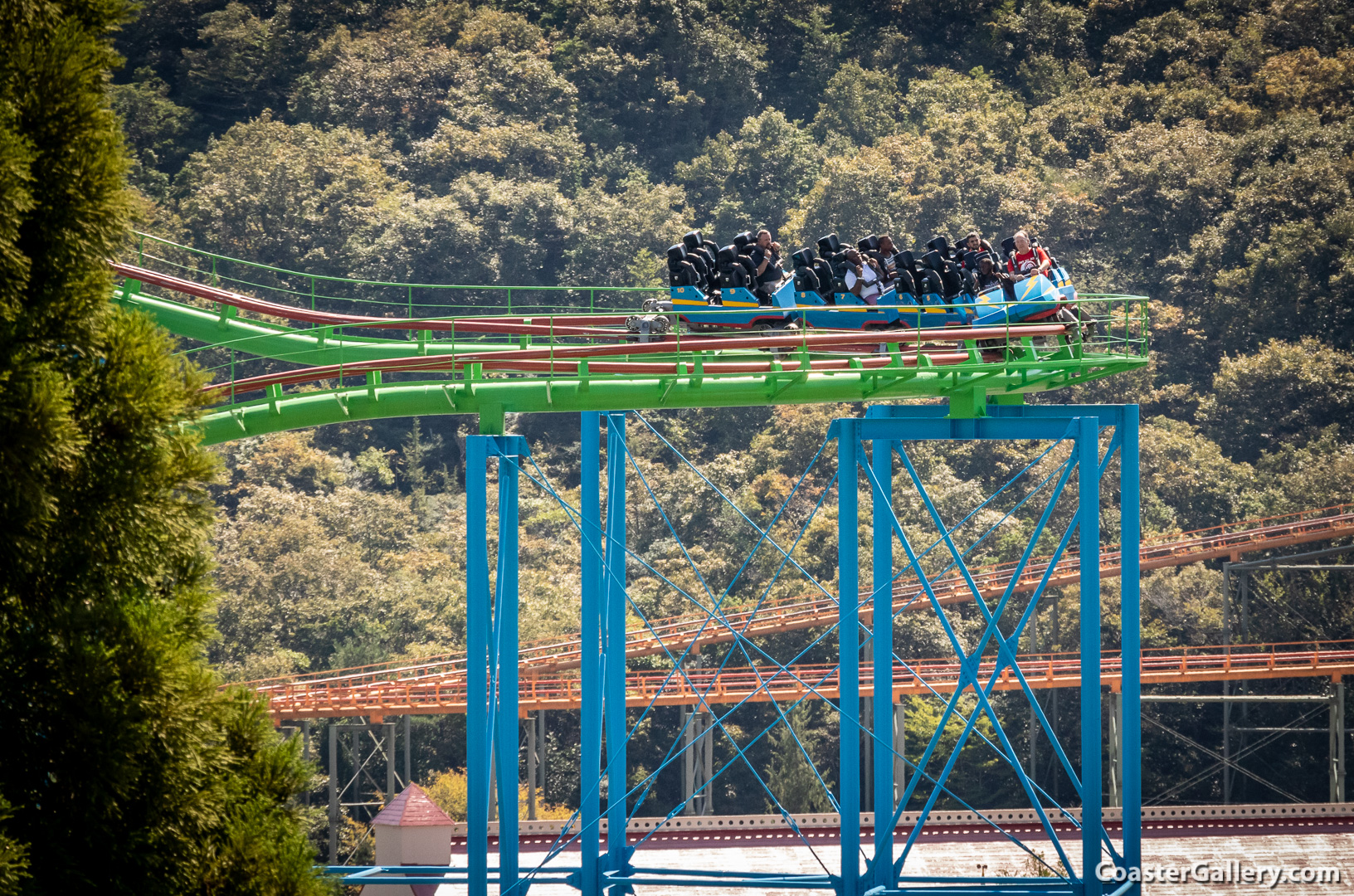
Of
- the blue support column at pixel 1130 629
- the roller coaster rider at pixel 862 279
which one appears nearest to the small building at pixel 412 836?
the roller coaster rider at pixel 862 279

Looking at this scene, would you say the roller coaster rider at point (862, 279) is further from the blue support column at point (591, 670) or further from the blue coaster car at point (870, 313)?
the blue support column at point (591, 670)

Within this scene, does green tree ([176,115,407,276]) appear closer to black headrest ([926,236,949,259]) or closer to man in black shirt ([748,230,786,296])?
man in black shirt ([748,230,786,296])

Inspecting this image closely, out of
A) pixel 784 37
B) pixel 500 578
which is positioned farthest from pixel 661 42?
pixel 500 578

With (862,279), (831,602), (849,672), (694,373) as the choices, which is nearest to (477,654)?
(694,373)

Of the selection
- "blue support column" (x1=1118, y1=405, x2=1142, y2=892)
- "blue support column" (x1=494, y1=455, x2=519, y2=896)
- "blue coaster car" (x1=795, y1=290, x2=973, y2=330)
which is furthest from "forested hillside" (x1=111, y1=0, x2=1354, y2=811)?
"blue support column" (x1=494, y1=455, x2=519, y2=896)

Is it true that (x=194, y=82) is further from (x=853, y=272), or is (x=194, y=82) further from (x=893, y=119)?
(x=853, y=272)
